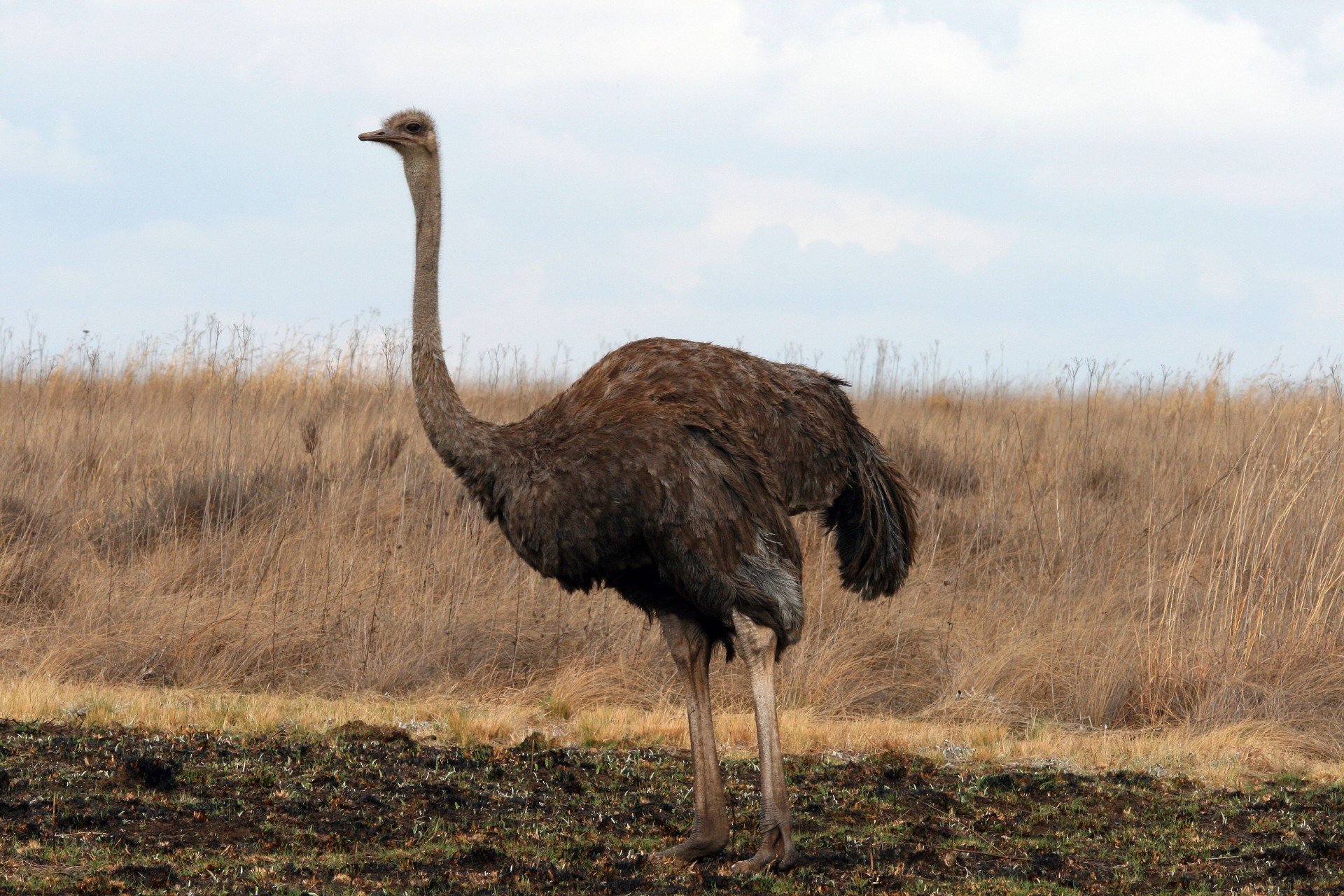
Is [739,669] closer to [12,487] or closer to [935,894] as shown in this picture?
[935,894]

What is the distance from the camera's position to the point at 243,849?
4.71 meters

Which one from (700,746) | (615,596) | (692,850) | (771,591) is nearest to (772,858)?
(692,850)

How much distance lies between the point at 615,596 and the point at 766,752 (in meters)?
4.62

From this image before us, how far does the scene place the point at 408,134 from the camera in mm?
5266

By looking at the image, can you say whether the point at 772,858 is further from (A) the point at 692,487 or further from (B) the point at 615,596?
(B) the point at 615,596

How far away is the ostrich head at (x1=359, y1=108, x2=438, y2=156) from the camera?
17.2 ft

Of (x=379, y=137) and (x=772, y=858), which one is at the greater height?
(x=379, y=137)

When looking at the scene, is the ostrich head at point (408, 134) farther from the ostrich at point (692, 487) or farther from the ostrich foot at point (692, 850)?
the ostrich foot at point (692, 850)

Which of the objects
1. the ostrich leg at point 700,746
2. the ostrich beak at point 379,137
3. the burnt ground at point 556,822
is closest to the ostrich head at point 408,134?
the ostrich beak at point 379,137

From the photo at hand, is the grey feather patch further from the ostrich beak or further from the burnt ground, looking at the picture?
the ostrich beak

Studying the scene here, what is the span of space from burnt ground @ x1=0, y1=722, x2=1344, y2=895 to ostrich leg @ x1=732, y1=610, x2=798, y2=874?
0.08m

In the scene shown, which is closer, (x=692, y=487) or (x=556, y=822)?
(x=692, y=487)

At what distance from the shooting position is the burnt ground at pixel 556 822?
450cm

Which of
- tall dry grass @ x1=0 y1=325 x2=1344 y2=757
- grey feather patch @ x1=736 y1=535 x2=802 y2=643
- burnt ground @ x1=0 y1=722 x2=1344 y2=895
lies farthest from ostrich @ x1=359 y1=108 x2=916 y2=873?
tall dry grass @ x1=0 y1=325 x2=1344 y2=757
